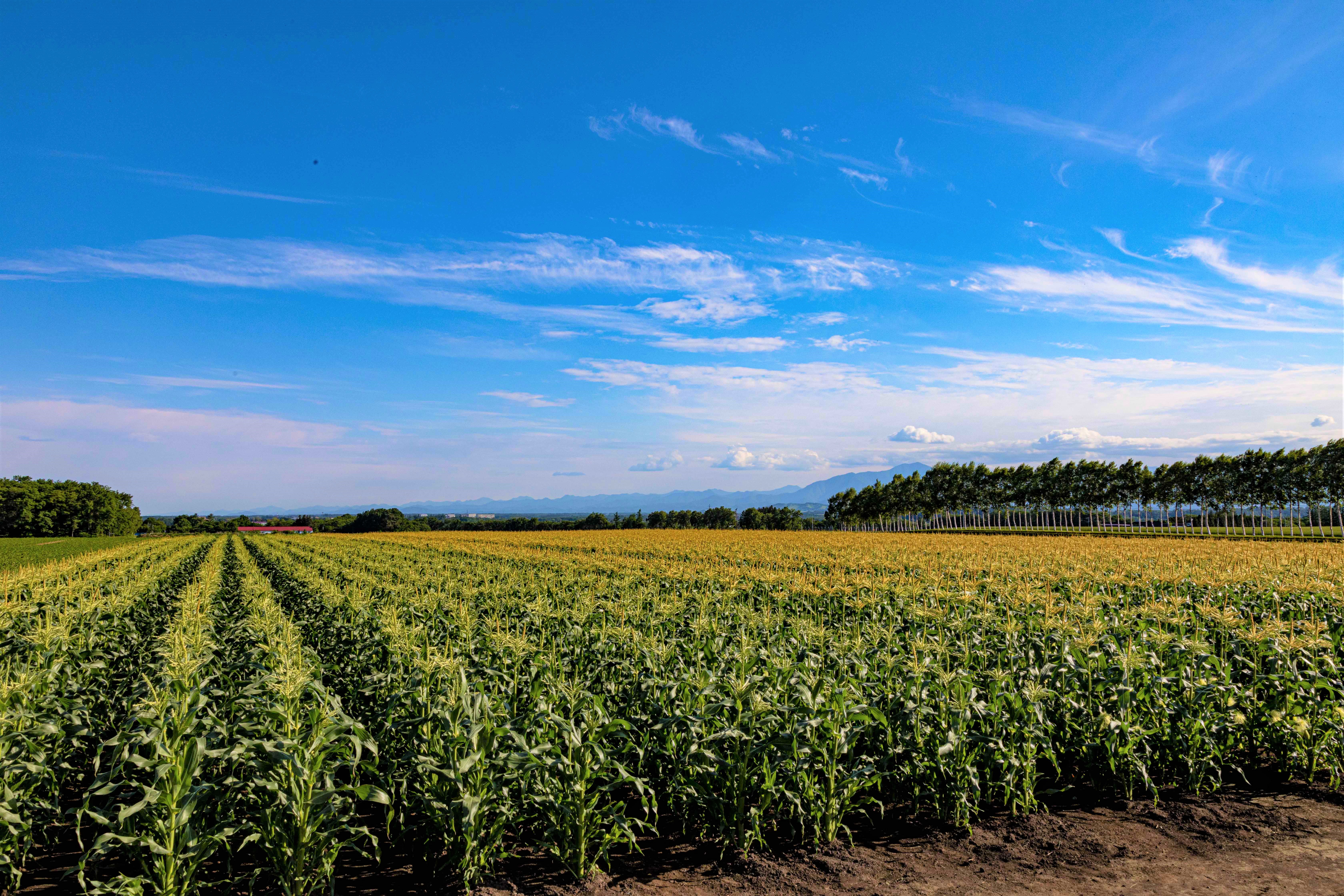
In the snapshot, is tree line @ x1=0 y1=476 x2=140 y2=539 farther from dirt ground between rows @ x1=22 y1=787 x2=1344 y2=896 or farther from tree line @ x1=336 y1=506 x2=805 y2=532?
dirt ground between rows @ x1=22 y1=787 x2=1344 y2=896

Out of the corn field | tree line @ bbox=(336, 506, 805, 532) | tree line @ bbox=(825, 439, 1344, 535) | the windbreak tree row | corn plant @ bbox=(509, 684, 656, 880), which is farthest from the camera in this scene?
tree line @ bbox=(336, 506, 805, 532)

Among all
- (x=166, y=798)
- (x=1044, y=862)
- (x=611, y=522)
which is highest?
(x=166, y=798)

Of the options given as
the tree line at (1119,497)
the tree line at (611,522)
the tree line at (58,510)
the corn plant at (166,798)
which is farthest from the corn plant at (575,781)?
the tree line at (58,510)

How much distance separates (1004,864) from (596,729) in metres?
4.07

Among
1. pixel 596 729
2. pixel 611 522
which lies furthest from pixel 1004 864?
pixel 611 522

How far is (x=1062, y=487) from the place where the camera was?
4099 inches

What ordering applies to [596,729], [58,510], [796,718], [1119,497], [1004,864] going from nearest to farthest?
[596,729] < [1004,864] < [796,718] < [1119,497] < [58,510]

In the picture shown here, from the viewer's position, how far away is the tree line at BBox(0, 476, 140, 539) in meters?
130

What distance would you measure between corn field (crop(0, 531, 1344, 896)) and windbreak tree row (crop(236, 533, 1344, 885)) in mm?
44

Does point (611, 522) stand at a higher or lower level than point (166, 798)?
lower

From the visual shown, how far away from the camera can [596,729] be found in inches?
216

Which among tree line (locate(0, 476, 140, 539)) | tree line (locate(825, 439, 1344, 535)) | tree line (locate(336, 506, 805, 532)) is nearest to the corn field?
tree line (locate(825, 439, 1344, 535))

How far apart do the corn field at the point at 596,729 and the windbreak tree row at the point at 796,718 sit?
44 millimetres

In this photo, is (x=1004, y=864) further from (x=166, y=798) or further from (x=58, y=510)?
(x=58, y=510)
